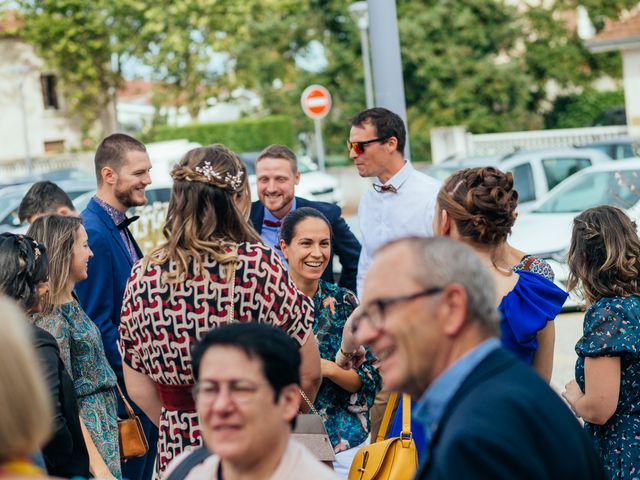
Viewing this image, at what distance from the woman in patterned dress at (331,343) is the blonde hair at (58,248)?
1.07 m

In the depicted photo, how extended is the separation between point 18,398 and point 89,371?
10.2 feet

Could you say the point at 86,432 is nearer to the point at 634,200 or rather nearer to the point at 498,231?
the point at 498,231

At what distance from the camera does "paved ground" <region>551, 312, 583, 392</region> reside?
415 inches

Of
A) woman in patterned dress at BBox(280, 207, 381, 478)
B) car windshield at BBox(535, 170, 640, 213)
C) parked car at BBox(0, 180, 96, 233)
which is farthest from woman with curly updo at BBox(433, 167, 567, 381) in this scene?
parked car at BBox(0, 180, 96, 233)

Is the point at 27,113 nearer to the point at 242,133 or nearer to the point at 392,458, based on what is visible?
the point at 242,133


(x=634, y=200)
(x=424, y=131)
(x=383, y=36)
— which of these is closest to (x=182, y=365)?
(x=383, y=36)

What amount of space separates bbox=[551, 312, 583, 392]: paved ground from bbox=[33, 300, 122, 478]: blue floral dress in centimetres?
501

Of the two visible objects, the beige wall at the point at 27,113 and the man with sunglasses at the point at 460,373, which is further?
the beige wall at the point at 27,113

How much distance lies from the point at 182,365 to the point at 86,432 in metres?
0.86

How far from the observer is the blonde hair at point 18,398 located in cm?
228

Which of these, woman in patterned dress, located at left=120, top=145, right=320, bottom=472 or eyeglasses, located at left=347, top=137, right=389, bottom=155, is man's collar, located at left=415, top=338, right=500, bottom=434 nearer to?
woman in patterned dress, located at left=120, top=145, right=320, bottom=472

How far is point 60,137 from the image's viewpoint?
54.7 meters

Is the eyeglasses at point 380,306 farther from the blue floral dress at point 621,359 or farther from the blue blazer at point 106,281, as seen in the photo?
the blue blazer at point 106,281

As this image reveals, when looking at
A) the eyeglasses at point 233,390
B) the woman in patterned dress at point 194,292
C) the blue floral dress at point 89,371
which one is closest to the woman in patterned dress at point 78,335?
the blue floral dress at point 89,371
